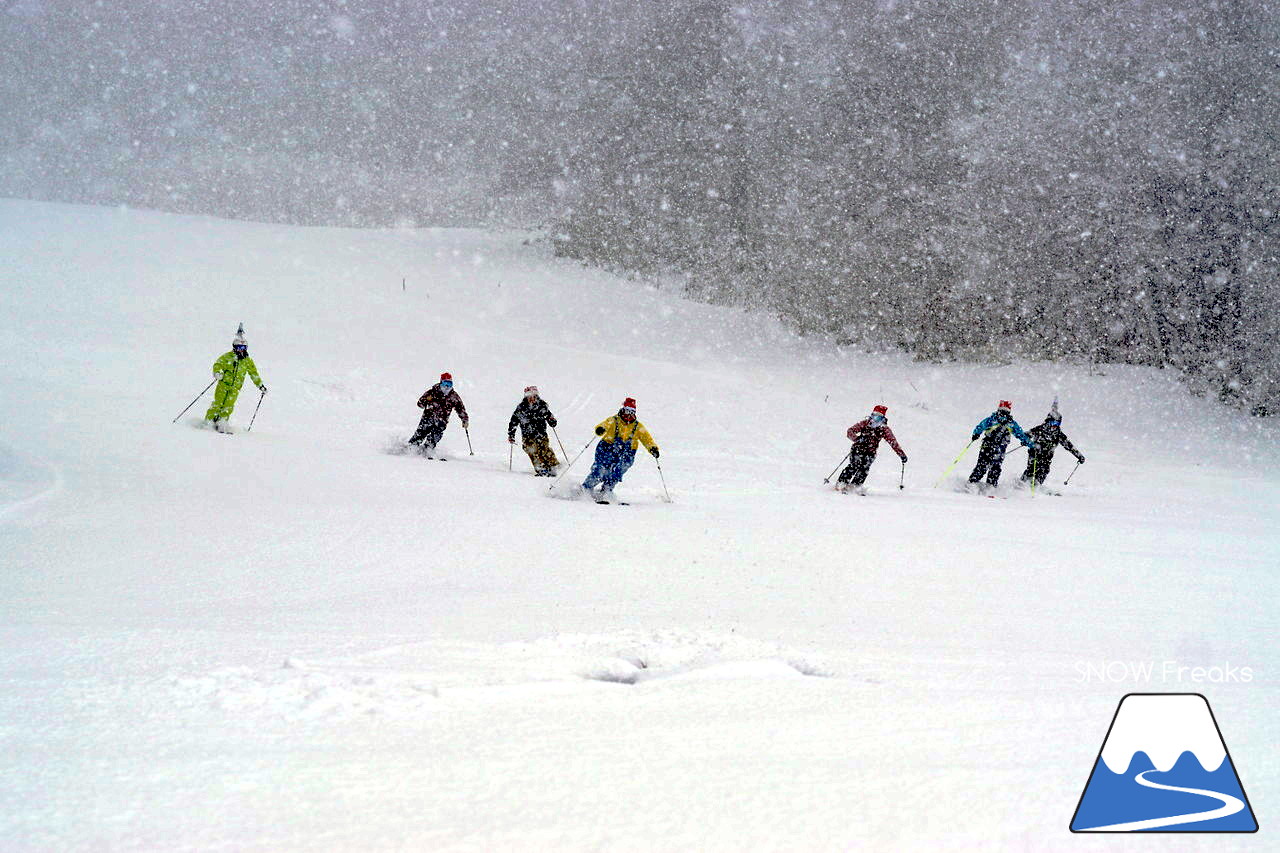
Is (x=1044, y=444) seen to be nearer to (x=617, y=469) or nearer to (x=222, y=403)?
(x=617, y=469)

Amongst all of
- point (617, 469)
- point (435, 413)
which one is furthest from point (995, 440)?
point (435, 413)

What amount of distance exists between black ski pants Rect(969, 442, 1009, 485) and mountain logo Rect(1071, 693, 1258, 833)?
1252cm

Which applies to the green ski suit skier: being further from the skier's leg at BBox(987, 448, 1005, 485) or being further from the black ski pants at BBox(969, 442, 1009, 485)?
the skier's leg at BBox(987, 448, 1005, 485)

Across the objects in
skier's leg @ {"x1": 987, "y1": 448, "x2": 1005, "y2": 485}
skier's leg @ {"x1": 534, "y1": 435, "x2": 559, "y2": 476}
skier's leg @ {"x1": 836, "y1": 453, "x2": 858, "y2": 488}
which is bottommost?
skier's leg @ {"x1": 534, "y1": 435, "x2": 559, "y2": 476}

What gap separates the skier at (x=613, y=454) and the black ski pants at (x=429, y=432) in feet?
11.5

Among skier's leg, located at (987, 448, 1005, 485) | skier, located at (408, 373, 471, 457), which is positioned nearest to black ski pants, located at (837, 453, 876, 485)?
skier's leg, located at (987, 448, 1005, 485)

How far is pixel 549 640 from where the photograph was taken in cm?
390

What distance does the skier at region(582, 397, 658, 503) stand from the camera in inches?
414

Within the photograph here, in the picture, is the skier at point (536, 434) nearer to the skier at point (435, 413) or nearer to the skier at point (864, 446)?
the skier at point (435, 413)

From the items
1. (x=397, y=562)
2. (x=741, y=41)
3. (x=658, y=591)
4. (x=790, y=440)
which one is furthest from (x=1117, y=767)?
(x=741, y=41)

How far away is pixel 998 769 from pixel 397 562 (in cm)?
440

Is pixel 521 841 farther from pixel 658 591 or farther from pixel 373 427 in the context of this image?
pixel 373 427

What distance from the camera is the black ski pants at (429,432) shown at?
13156 millimetres

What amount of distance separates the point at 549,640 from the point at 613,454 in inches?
263
